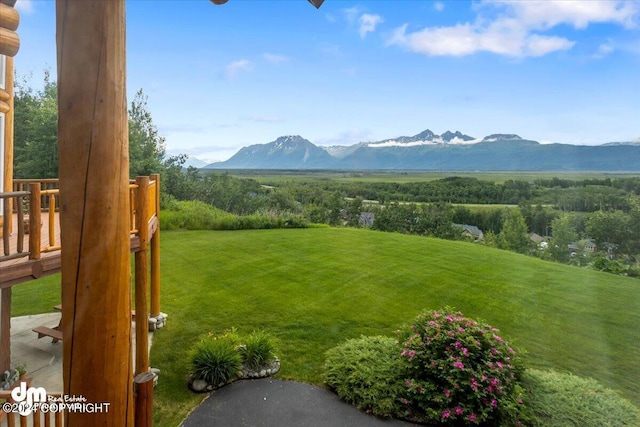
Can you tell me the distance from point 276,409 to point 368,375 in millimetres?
926

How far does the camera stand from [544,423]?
2850 mm

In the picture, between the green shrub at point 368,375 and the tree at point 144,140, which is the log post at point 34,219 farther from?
the tree at point 144,140

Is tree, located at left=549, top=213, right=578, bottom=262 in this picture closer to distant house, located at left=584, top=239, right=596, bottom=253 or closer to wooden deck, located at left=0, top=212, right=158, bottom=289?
distant house, located at left=584, top=239, right=596, bottom=253

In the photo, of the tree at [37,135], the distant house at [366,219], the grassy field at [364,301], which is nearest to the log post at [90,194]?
the grassy field at [364,301]

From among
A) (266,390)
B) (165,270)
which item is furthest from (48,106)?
(266,390)

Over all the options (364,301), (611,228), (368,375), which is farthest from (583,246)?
(368,375)

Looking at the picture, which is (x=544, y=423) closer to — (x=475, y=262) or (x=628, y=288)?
(x=628, y=288)

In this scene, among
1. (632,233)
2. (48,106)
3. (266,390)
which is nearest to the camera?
(266,390)

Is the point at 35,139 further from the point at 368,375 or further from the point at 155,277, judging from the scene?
the point at 368,375

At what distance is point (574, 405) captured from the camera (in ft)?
9.56

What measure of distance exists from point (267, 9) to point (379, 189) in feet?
27.2

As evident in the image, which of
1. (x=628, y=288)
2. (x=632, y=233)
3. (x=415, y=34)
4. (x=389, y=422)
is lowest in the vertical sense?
(x=389, y=422)

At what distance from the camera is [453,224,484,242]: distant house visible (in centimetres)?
1013

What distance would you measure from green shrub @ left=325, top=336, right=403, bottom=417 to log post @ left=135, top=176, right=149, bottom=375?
5.80ft
